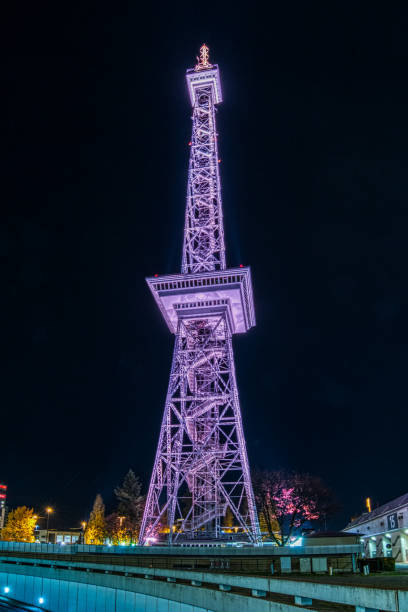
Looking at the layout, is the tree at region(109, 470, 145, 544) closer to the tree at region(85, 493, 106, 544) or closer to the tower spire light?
the tree at region(85, 493, 106, 544)

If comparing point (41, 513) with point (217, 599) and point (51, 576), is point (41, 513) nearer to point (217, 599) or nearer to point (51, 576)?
point (51, 576)

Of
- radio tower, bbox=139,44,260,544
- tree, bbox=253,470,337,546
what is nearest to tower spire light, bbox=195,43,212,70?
radio tower, bbox=139,44,260,544

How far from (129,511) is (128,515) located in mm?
607

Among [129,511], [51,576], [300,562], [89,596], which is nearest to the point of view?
[300,562]

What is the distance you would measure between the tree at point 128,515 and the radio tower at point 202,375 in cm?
2567

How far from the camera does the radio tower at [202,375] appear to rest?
4859cm

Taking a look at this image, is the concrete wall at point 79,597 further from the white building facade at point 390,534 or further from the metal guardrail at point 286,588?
the white building facade at point 390,534

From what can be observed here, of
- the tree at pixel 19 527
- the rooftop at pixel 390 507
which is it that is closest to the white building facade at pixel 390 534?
the rooftop at pixel 390 507

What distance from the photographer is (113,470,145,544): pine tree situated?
8075 centimetres

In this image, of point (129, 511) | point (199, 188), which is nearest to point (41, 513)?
point (129, 511)

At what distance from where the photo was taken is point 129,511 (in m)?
83.6

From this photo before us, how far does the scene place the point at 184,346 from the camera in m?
61.8

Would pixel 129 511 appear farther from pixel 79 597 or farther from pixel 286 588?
pixel 286 588

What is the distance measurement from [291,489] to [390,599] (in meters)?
50.5
